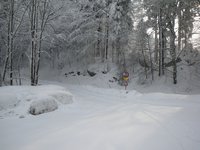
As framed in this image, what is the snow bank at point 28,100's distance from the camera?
31.1 ft

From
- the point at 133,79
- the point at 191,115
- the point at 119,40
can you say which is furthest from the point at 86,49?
the point at 191,115

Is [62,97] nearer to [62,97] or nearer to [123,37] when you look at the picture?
[62,97]

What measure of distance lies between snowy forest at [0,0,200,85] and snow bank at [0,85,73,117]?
9.31m

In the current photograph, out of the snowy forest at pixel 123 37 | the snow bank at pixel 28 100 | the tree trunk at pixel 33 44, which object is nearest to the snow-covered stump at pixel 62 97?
the snow bank at pixel 28 100

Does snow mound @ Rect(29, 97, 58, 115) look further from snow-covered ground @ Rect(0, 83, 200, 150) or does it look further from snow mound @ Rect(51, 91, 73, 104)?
snow mound @ Rect(51, 91, 73, 104)

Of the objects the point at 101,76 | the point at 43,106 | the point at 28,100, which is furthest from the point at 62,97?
the point at 101,76

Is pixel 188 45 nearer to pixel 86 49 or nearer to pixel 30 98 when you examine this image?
pixel 86 49

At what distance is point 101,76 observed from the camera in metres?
24.6

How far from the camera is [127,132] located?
246 inches

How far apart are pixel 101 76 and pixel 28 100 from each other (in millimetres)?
15011

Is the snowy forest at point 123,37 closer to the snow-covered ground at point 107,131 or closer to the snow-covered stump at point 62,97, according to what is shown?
the snow-covered stump at point 62,97

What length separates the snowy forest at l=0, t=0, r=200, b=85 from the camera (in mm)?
20406

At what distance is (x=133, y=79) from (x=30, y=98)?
15.6 m

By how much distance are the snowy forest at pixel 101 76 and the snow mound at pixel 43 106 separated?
46mm
